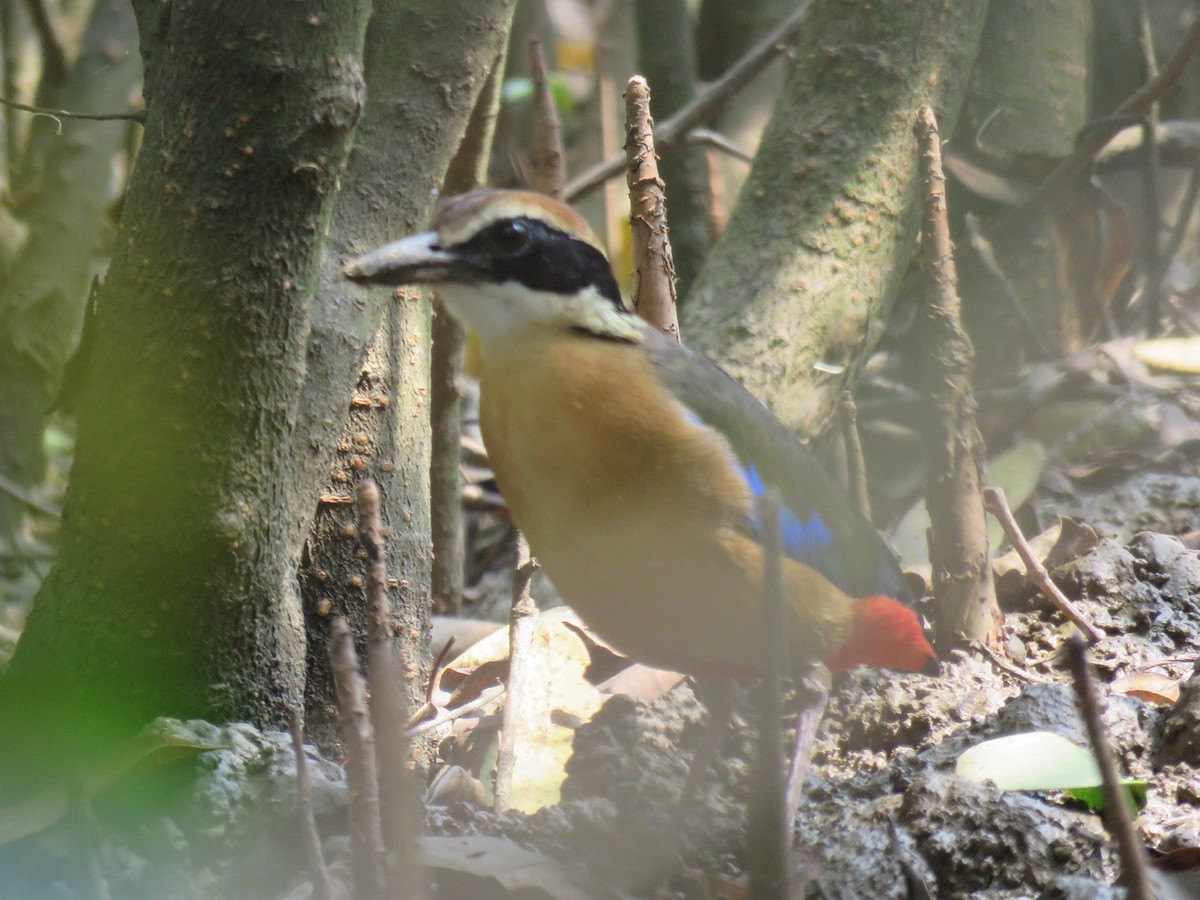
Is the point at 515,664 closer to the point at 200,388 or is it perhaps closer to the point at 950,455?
the point at 200,388

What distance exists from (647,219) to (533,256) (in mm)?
840

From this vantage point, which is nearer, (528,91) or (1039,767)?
(1039,767)

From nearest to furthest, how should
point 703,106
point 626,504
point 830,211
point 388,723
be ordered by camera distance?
point 388,723
point 626,504
point 830,211
point 703,106

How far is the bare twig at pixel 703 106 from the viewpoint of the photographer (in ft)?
19.2

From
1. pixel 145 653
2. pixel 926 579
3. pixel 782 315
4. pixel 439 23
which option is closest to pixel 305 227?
pixel 145 653

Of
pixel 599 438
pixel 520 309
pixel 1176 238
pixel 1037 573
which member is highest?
pixel 1176 238

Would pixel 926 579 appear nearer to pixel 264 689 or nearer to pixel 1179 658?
pixel 1179 658

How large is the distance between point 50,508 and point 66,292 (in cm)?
118

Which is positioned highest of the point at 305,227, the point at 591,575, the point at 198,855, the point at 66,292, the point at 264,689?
the point at 66,292

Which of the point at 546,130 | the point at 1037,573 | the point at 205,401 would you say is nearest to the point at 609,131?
the point at 546,130

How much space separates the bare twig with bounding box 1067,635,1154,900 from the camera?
1.45 meters

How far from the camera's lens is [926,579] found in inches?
188

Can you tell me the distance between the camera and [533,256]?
10.3ft

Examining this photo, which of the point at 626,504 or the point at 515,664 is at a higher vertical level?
the point at 626,504
